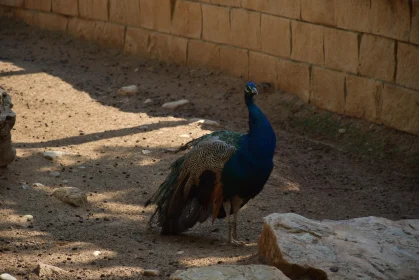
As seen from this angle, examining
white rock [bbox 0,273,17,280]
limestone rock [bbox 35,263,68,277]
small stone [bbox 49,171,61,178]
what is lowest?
small stone [bbox 49,171,61,178]

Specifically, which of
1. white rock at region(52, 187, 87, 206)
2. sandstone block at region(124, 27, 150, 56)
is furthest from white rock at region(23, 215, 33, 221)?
sandstone block at region(124, 27, 150, 56)

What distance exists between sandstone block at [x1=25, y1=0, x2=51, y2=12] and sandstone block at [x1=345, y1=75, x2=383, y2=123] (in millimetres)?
5262

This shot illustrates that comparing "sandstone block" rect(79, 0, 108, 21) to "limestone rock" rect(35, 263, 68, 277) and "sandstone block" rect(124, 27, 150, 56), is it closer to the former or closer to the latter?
"sandstone block" rect(124, 27, 150, 56)

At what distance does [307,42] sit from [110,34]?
3.40m

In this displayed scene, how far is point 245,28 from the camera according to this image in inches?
362

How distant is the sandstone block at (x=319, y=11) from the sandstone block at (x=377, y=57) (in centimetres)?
47

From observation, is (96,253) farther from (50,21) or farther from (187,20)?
(50,21)

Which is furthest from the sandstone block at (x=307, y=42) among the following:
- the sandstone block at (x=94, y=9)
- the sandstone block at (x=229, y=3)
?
the sandstone block at (x=94, y=9)

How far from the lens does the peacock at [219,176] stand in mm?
5438

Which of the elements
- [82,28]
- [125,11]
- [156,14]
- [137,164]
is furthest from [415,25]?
[82,28]

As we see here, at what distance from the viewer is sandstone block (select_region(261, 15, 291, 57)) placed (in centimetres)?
873

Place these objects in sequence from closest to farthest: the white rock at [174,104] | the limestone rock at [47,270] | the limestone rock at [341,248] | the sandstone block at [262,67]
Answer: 1. the limestone rock at [341,248]
2. the limestone rock at [47,270]
3. the white rock at [174,104]
4. the sandstone block at [262,67]

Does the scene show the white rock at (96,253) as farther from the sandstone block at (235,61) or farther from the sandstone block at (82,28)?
the sandstone block at (82,28)

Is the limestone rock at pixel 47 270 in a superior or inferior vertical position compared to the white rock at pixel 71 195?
superior
